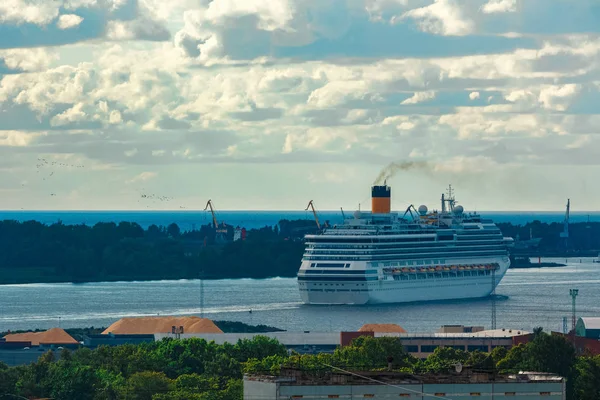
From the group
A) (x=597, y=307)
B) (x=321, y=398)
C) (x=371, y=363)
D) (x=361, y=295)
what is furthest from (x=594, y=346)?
(x=361, y=295)

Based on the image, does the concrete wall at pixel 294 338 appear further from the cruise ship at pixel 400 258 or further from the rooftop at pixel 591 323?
the cruise ship at pixel 400 258

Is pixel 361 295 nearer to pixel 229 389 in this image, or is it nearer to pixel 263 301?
pixel 263 301

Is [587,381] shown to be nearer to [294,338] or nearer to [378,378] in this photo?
[378,378]

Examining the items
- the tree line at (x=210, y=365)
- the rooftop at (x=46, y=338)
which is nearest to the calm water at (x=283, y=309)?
the rooftop at (x=46, y=338)

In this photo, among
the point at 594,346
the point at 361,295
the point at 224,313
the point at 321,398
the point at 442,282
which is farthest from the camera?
the point at 442,282

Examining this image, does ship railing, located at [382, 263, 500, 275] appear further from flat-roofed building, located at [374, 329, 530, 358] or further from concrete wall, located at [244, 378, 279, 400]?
concrete wall, located at [244, 378, 279, 400]
